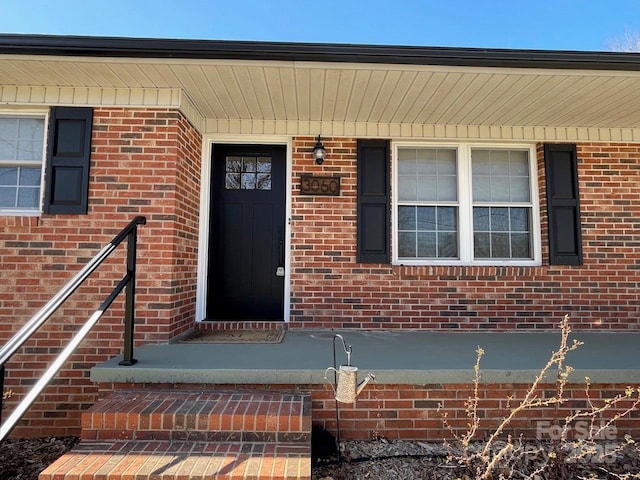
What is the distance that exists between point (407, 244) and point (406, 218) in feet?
0.95

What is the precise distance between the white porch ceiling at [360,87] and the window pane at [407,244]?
3.98 feet

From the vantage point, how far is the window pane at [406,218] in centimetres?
424

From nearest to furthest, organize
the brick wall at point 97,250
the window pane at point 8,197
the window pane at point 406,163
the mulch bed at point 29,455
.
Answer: the mulch bed at point 29,455, the brick wall at point 97,250, the window pane at point 8,197, the window pane at point 406,163

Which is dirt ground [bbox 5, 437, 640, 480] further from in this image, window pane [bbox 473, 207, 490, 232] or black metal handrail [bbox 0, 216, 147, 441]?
window pane [bbox 473, 207, 490, 232]

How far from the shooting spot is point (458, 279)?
4055 mm

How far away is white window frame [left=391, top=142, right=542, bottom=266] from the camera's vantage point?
418cm

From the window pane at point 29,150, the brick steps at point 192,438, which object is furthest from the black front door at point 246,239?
the brick steps at point 192,438

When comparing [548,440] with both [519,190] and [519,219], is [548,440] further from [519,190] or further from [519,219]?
[519,190]

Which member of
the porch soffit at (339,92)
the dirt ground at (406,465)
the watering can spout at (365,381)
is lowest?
the dirt ground at (406,465)

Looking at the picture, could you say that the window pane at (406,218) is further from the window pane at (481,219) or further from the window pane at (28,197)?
the window pane at (28,197)

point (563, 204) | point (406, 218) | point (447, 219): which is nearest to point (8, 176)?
point (406, 218)

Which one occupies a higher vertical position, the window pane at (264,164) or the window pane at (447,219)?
the window pane at (264,164)

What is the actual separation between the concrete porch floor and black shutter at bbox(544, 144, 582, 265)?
921mm

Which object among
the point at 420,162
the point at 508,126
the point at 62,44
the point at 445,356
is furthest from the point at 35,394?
the point at 508,126
